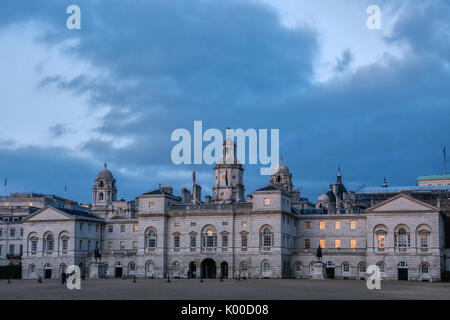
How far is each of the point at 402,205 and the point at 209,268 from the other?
85.0 feet

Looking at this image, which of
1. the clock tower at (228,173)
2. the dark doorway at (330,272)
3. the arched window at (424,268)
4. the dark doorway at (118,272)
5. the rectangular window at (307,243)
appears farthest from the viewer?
the clock tower at (228,173)

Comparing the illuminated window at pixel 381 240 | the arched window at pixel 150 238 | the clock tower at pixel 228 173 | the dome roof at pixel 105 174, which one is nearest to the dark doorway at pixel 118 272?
the arched window at pixel 150 238

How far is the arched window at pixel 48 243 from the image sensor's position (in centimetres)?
9031

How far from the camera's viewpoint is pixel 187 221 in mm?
86312

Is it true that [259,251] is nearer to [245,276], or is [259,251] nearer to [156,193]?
[245,276]

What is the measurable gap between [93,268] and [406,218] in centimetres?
3793

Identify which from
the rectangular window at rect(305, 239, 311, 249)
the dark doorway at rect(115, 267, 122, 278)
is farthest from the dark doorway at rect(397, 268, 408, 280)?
the dark doorway at rect(115, 267, 122, 278)

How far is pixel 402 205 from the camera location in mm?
77188

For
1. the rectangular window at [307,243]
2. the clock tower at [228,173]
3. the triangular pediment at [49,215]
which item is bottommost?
the rectangular window at [307,243]

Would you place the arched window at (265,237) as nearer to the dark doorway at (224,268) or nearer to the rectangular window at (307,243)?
the dark doorway at (224,268)

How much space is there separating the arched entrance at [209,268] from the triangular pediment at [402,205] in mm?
21393

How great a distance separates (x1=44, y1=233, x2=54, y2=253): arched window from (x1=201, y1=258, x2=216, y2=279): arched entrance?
2111 cm

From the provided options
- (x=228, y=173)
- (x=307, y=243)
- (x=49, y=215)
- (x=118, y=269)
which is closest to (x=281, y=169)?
(x=228, y=173)

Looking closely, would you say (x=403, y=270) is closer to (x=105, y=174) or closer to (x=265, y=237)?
(x=265, y=237)
